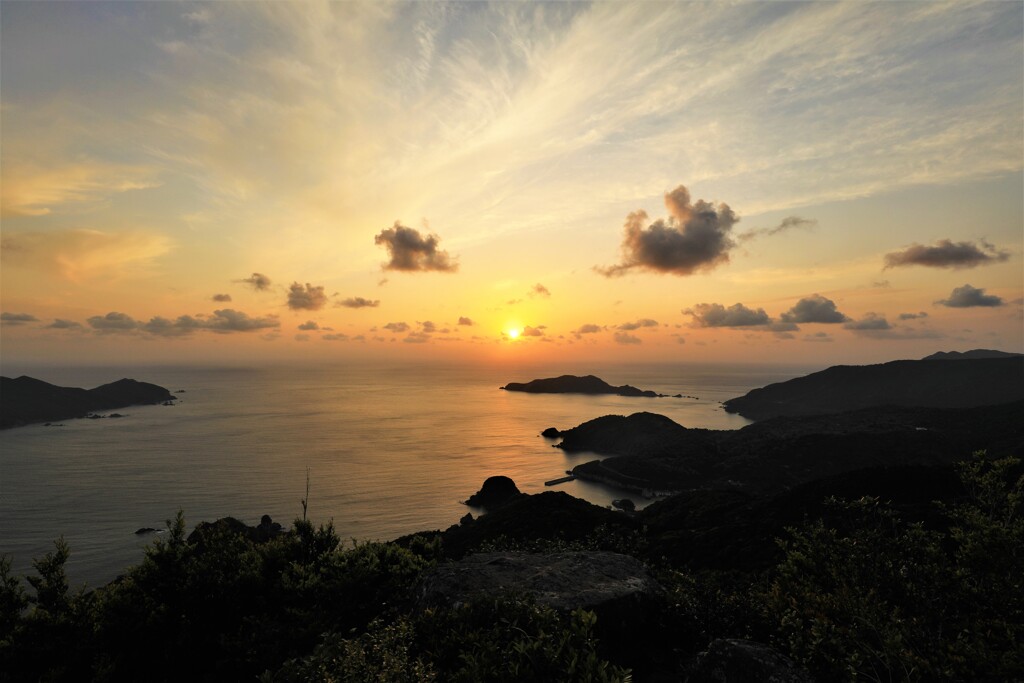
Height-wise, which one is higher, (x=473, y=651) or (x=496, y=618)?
(x=473, y=651)

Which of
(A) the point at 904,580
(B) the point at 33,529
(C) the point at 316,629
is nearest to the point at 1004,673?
(A) the point at 904,580

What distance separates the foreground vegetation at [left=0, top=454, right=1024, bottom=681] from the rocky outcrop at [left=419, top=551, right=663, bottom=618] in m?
0.69

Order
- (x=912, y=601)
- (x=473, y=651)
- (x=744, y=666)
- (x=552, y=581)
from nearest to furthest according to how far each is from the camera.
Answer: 1. (x=473, y=651)
2. (x=744, y=666)
3. (x=912, y=601)
4. (x=552, y=581)

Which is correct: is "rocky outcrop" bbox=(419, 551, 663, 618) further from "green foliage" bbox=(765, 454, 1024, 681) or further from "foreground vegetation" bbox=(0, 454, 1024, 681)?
"green foliage" bbox=(765, 454, 1024, 681)

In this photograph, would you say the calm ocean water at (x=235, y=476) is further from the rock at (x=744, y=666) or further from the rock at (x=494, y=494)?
the rock at (x=744, y=666)

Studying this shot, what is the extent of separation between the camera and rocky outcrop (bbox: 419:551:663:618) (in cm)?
1252

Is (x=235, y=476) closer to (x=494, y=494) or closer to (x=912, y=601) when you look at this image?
(x=494, y=494)

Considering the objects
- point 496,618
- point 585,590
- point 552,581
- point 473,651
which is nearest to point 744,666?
point 585,590

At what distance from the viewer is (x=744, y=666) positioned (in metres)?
9.28

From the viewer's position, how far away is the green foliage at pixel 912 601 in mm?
7938

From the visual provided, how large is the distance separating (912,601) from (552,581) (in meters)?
8.59

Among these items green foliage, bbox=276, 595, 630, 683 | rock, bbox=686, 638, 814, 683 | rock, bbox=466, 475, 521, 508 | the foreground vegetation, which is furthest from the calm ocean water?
rock, bbox=686, 638, 814, 683

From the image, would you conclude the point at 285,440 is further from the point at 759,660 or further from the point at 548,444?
the point at 759,660

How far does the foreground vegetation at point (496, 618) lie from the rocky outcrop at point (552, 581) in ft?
2.27
